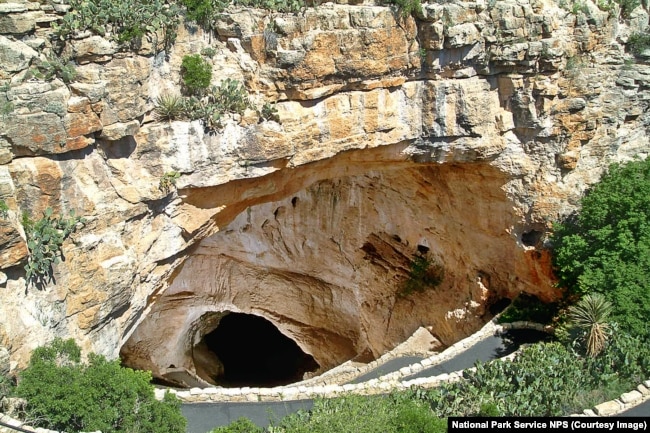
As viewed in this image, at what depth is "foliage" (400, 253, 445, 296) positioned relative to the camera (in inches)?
1006

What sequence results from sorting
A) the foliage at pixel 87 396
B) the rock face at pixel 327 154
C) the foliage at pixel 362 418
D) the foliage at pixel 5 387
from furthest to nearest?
the rock face at pixel 327 154
the foliage at pixel 362 418
the foliage at pixel 5 387
the foliage at pixel 87 396

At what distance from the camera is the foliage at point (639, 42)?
65.8 feet

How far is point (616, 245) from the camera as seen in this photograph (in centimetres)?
1836

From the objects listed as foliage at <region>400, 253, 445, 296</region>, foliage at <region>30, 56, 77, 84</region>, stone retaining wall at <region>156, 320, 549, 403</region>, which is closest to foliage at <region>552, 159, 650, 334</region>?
stone retaining wall at <region>156, 320, 549, 403</region>

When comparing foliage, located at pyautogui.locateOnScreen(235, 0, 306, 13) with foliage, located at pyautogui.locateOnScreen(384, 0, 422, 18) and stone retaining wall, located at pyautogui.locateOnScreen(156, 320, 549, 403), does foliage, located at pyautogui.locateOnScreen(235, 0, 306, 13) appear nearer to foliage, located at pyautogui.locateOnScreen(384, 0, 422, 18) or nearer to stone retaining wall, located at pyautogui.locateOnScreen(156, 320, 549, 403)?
foliage, located at pyautogui.locateOnScreen(384, 0, 422, 18)

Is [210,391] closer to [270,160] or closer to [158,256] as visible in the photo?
[158,256]

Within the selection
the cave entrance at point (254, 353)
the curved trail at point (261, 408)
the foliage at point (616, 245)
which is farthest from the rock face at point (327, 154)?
the cave entrance at point (254, 353)

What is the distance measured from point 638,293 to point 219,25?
1384 cm

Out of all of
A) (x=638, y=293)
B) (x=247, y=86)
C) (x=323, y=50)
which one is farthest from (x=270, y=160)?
(x=638, y=293)

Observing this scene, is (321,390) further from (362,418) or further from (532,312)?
(532,312)

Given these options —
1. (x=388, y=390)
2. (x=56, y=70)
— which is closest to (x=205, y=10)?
(x=56, y=70)

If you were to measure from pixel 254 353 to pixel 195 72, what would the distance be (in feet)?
60.4

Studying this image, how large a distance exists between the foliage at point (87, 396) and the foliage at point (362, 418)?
299 cm

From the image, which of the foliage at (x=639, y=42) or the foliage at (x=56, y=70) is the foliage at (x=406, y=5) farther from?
the foliage at (x=56, y=70)
